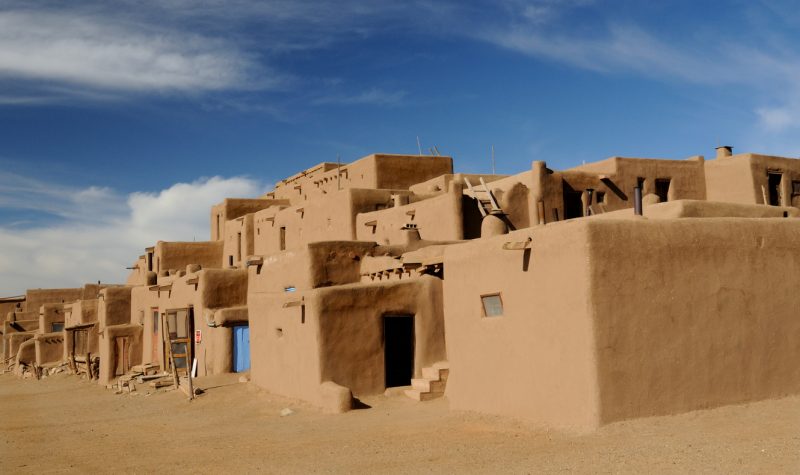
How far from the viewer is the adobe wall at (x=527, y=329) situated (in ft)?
35.1

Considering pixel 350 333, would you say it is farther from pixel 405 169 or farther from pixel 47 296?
pixel 47 296

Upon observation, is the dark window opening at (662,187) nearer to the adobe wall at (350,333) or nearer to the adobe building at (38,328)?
the adobe wall at (350,333)

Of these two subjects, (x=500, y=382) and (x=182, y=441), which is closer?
(x=500, y=382)

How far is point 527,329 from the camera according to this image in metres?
11.8

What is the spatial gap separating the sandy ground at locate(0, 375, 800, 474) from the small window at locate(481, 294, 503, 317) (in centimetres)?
165

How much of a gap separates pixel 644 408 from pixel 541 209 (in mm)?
12463

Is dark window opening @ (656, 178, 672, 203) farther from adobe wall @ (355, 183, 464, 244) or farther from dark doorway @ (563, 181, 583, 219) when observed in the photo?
adobe wall @ (355, 183, 464, 244)

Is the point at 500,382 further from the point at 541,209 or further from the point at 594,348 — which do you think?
the point at 541,209

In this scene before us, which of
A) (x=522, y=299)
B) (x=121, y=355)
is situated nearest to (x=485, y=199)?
(x=522, y=299)

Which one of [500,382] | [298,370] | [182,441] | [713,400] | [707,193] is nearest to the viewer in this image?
[713,400]

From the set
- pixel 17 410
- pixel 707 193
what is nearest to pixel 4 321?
pixel 17 410

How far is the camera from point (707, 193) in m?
26.3

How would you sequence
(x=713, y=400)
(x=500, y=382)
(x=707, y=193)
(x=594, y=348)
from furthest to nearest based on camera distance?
1. (x=707, y=193)
2. (x=500, y=382)
3. (x=713, y=400)
4. (x=594, y=348)

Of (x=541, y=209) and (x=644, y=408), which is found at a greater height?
(x=541, y=209)
